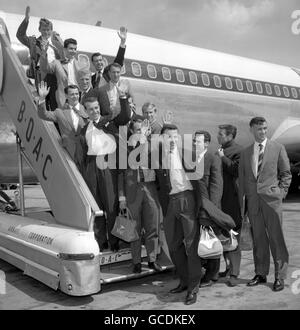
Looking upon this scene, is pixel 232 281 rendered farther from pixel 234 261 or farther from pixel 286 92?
pixel 286 92

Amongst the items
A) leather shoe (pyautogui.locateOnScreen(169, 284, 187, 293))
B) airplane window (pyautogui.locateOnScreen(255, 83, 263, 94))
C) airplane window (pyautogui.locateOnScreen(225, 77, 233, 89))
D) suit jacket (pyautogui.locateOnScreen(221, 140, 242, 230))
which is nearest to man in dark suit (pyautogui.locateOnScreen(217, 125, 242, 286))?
suit jacket (pyautogui.locateOnScreen(221, 140, 242, 230))

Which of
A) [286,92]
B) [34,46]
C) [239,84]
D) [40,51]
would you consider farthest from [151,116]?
[286,92]

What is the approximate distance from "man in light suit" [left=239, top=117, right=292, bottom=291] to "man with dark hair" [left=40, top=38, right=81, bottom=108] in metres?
2.56

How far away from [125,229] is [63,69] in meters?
2.44

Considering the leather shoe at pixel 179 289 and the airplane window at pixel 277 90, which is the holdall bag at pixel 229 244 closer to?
the leather shoe at pixel 179 289

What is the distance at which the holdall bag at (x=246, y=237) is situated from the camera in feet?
16.3

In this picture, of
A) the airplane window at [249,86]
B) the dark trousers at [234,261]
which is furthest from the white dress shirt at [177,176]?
the airplane window at [249,86]

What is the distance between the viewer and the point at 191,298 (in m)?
4.46

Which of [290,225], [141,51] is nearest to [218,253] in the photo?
[290,225]

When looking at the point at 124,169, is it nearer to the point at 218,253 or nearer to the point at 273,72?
the point at 218,253

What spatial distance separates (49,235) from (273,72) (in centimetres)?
1029

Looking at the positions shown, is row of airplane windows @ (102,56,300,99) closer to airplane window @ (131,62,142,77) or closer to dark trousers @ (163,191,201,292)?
airplane window @ (131,62,142,77)

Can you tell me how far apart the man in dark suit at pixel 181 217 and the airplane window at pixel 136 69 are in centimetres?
448

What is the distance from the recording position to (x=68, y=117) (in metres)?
5.25
